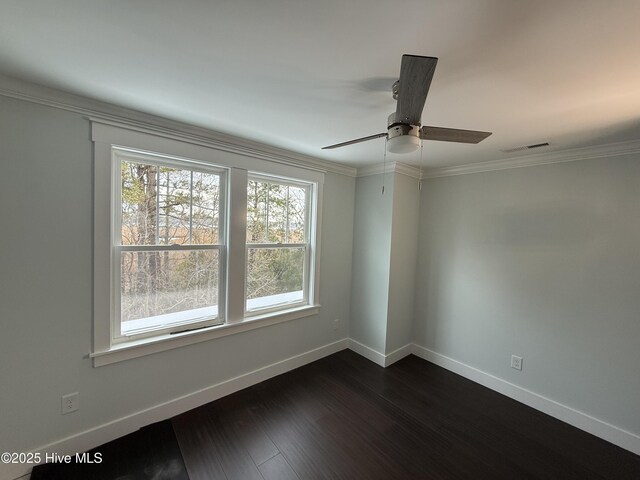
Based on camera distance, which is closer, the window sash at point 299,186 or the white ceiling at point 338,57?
the white ceiling at point 338,57

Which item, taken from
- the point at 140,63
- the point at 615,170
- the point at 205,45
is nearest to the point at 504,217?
the point at 615,170

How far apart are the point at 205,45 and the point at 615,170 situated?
3.04 metres

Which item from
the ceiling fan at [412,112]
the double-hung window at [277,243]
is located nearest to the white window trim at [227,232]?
the double-hung window at [277,243]

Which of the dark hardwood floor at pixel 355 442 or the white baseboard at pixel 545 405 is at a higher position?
the white baseboard at pixel 545 405

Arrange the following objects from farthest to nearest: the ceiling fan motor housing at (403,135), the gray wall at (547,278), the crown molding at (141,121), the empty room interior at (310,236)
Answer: the gray wall at (547,278), the crown molding at (141,121), the ceiling fan motor housing at (403,135), the empty room interior at (310,236)

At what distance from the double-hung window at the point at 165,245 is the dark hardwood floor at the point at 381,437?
0.86m

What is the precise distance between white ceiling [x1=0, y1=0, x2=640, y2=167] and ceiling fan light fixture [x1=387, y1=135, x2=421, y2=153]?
0.31m

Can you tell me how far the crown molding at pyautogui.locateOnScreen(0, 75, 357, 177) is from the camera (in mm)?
1513

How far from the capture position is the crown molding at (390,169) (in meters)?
2.95

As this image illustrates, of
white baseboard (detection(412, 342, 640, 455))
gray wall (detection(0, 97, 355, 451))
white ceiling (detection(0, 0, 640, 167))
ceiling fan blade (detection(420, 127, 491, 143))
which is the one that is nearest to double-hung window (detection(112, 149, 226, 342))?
gray wall (detection(0, 97, 355, 451))

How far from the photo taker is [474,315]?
2.88 metres

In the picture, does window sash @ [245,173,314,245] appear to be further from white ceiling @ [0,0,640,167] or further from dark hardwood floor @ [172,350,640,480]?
dark hardwood floor @ [172,350,640,480]

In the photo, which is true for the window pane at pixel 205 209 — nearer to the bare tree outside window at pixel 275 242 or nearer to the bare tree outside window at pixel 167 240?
the bare tree outside window at pixel 167 240

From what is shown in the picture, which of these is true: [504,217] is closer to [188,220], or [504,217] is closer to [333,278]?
[333,278]
